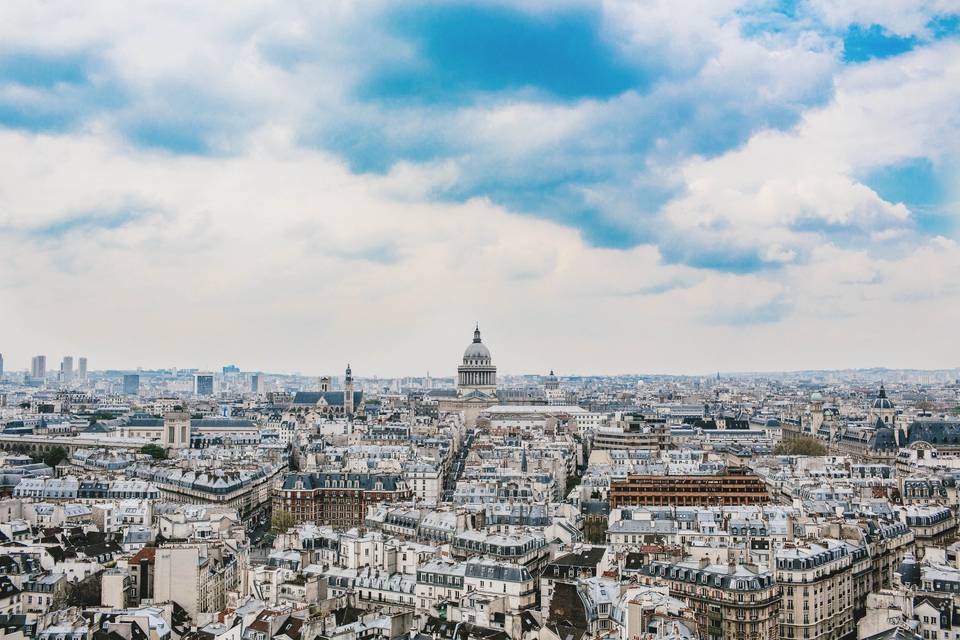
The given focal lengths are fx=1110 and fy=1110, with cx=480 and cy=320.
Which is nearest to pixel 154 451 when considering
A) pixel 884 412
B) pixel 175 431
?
pixel 175 431

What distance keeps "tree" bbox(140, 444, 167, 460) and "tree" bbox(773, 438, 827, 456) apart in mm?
71122

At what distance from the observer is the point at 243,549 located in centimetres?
7044

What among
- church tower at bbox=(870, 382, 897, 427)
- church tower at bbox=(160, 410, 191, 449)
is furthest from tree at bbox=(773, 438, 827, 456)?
church tower at bbox=(160, 410, 191, 449)

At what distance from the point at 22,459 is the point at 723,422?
314 ft

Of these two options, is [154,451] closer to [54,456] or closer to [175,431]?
[54,456]

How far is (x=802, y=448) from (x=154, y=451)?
75.8m

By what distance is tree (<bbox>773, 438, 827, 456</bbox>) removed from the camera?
419 feet

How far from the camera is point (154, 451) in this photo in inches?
5103

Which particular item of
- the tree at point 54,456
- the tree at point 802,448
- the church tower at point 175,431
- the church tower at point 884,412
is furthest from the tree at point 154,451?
the church tower at point 884,412

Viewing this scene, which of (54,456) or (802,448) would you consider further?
(802,448)

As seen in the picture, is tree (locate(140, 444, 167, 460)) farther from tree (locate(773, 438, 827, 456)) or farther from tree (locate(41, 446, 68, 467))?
tree (locate(773, 438, 827, 456))

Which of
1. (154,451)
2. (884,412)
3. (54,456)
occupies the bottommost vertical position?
(54,456)

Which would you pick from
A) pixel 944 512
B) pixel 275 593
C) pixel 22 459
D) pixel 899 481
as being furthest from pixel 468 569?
pixel 22 459

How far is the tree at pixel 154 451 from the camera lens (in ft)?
420
